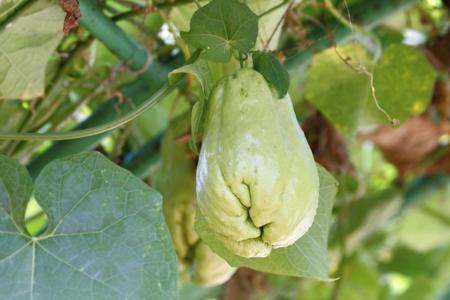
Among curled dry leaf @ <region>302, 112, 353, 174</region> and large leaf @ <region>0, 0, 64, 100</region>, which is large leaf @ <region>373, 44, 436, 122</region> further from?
large leaf @ <region>0, 0, 64, 100</region>

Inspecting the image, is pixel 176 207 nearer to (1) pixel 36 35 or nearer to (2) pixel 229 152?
(1) pixel 36 35

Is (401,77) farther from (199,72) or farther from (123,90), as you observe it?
(199,72)

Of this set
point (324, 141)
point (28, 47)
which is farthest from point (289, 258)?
point (324, 141)

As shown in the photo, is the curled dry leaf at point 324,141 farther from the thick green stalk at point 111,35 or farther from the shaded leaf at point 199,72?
the shaded leaf at point 199,72

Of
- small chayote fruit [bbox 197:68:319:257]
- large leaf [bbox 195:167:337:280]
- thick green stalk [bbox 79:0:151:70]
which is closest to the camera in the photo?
small chayote fruit [bbox 197:68:319:257]

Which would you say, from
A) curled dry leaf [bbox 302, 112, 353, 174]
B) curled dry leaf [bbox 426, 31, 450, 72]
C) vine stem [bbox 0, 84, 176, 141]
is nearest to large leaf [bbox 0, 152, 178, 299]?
vine stem [bbox 0, 84, 176, 141]

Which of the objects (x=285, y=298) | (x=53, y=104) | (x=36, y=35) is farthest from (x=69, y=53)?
(x=285, y=298)
